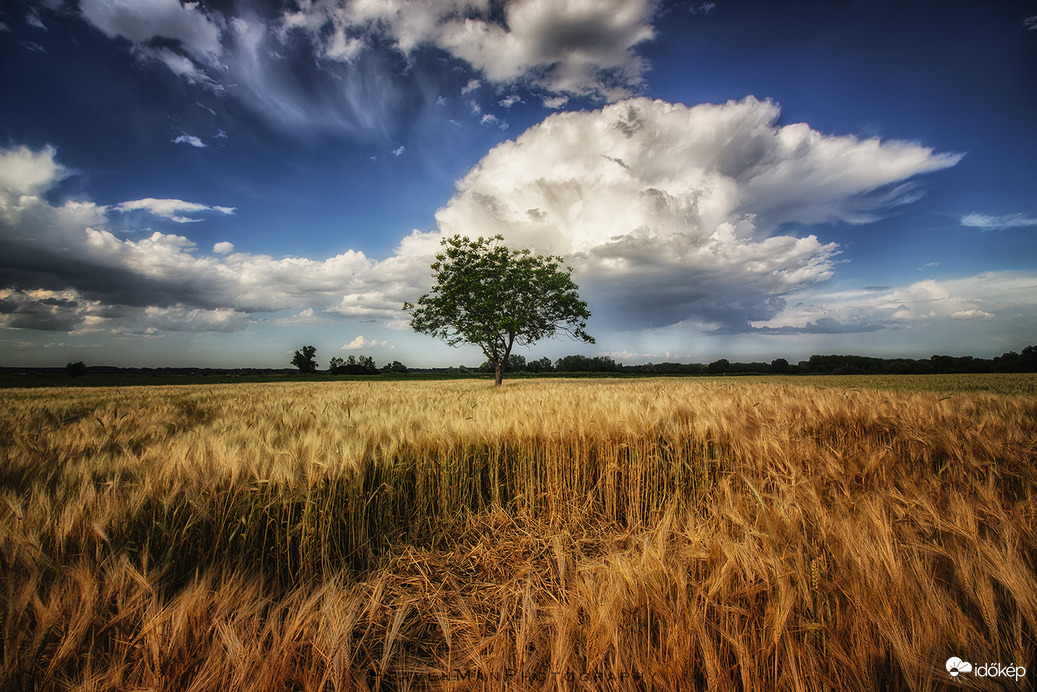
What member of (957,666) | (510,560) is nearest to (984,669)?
(957,666)

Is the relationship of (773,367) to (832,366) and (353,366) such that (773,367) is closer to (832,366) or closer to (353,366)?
(832,366)

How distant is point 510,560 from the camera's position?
245 cm

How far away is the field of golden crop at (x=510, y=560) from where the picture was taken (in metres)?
1.09

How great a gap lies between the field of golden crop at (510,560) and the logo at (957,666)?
0.03 meters

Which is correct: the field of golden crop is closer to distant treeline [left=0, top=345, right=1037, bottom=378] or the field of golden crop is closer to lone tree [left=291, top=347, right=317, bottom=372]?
distant treeline [left=0, top=345, right=1037, bottom=378]

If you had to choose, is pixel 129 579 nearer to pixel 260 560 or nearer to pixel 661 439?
pixel 260 560

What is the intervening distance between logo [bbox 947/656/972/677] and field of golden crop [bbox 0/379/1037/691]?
0.03 meters

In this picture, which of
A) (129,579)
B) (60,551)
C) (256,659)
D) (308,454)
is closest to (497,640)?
(256,659)

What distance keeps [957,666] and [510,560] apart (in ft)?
6.55

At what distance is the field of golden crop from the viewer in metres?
1.09

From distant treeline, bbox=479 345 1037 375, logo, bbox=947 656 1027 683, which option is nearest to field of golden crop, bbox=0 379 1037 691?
logo, bbox=947 656 1027 683

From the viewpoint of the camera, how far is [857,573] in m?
1.27

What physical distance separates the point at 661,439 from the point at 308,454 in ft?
10.4

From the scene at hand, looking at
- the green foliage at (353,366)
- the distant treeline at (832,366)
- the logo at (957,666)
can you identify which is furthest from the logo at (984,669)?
the green foliage at (353,366)
